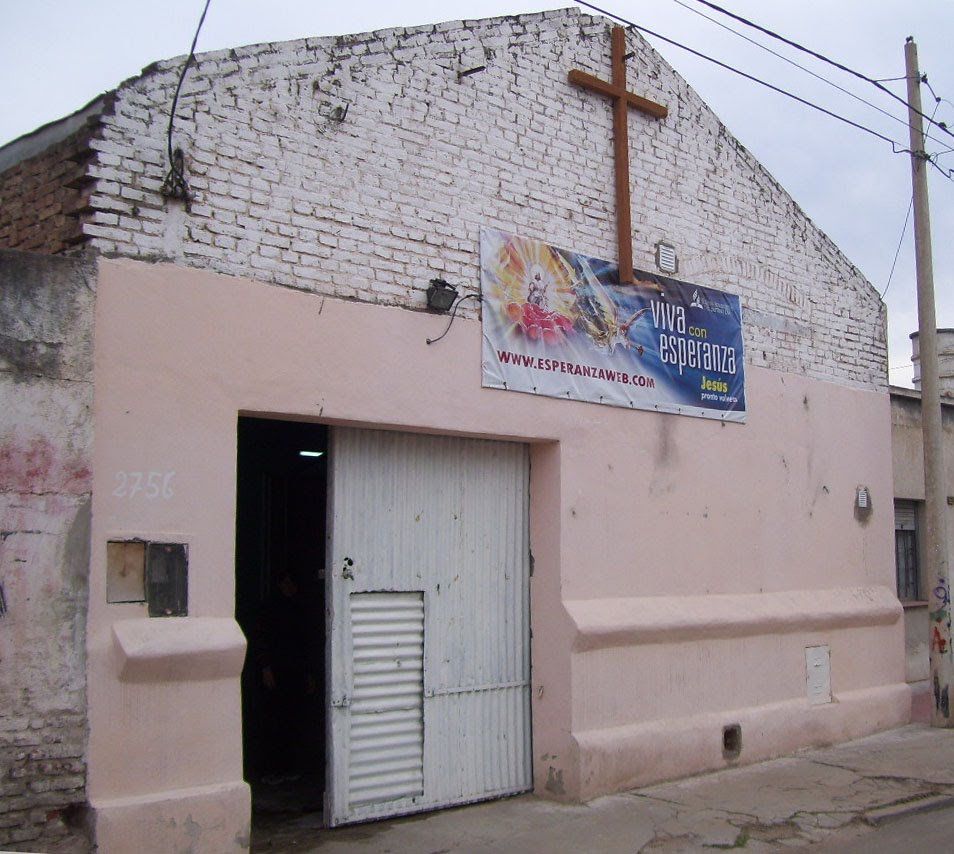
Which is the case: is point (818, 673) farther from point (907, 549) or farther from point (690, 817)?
point (690, 817)

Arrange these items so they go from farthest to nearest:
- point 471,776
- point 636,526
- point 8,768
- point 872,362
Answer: point 872,362
point 636,526
point 471,776
point 8,768

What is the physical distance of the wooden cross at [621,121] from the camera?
361 inches

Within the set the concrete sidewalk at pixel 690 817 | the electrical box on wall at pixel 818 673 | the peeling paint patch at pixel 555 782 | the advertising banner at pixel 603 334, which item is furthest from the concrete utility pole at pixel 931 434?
the peeling paint patch at pixel 555 782

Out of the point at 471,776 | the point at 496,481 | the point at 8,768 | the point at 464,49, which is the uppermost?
the point at 464,49

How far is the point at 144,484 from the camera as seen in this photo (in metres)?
6.27

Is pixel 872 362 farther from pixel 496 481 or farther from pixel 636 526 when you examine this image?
pixel 496 481

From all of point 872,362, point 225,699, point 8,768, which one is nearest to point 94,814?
point 8,768

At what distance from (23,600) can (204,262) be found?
88.3 inches

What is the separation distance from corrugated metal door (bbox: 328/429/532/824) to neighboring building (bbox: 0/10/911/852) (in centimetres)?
3

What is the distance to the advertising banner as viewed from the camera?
824 centimetres

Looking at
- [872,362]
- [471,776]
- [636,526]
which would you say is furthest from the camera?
[872,362]

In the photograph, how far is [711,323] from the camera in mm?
9961

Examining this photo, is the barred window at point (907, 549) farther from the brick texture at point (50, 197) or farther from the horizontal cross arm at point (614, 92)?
the brick texture at point (50, 197)

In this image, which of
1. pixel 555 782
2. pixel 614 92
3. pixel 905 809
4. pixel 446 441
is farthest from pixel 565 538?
pixel 614 92
